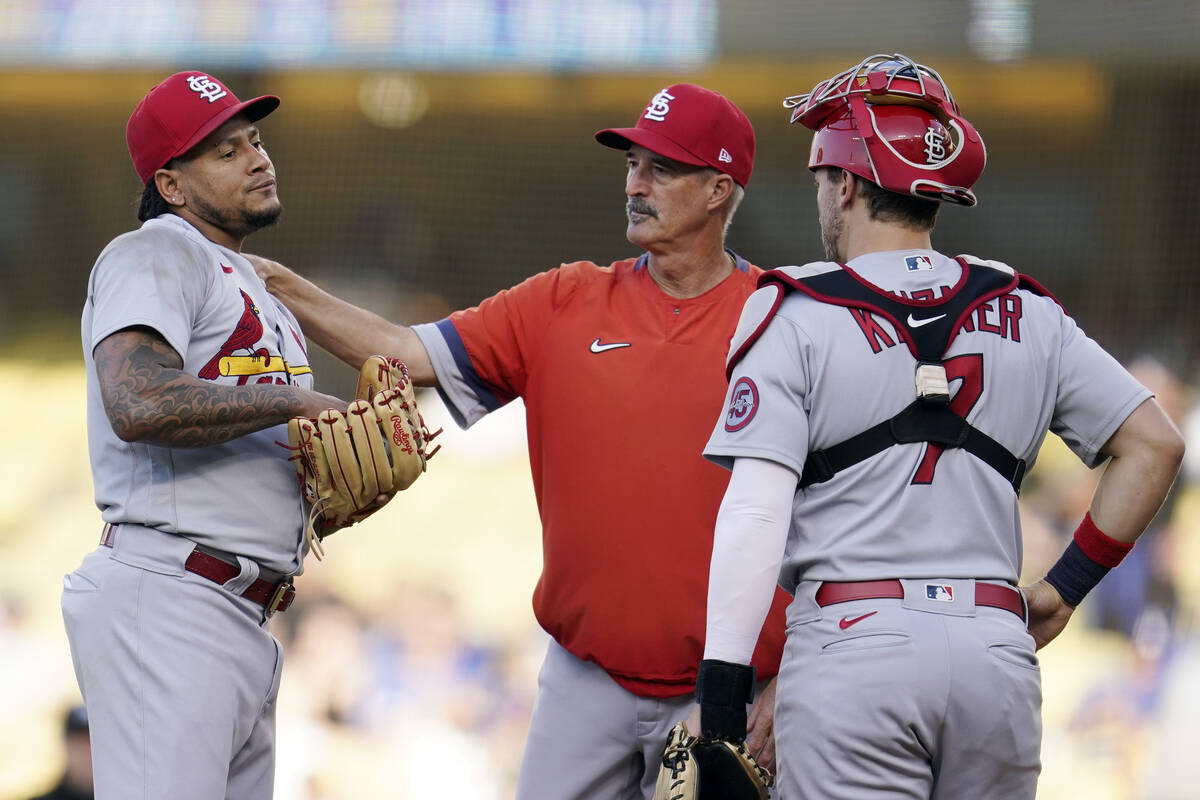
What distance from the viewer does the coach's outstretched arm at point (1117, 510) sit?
235 cm

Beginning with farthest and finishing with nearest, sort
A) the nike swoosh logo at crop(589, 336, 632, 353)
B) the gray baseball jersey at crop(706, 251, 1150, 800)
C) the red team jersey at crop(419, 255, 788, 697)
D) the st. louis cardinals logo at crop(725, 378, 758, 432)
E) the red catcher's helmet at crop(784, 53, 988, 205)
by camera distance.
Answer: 1. the nike swoosh logo at crop(589, 336, 632, 353)
2. the red team jersey at crop(419, 255, 788, 697)
3. the red catcher's helmet at crop(784, 53, 988, 205)
4. the st. louis cardinals logo at crop(725, 378, 758, 432)
5. the gray baseball jersey at crop(706, 251, 1150, 800)

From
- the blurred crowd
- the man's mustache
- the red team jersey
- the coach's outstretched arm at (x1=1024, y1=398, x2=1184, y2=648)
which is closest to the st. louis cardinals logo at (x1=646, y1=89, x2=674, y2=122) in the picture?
the man's mustache

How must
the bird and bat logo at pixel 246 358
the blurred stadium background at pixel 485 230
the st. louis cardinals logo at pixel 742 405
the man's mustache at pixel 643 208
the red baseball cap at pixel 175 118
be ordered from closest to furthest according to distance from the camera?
the st. louis cardinals logo at pixel 742 405 < the bird and bat logo at pixel 246 358 < the red baseball cap at pixel 175 118 < the man's mustache at pixel 643 208 < the blurred stadium background at pixel 485 230

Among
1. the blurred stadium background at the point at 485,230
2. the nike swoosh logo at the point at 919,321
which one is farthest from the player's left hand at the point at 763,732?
the blurred stadium background at the point at 485,230

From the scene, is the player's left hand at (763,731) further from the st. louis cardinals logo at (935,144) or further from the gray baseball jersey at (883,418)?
the st. louis cardinals logo at (935,144)

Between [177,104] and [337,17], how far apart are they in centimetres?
629

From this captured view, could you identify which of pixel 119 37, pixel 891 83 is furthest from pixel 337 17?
pixel 891 83

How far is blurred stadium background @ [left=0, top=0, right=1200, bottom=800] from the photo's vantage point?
6961 millimetres

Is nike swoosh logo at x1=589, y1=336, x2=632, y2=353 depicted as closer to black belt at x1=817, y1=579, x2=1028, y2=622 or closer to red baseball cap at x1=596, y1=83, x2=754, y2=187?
red baseball cap at x1=596, y1=83, x2=754, y2=187

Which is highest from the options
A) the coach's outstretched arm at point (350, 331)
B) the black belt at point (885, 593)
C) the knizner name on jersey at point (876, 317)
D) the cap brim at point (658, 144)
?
the cap brim at point (658, 144)

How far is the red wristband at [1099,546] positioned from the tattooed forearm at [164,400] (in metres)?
1.50

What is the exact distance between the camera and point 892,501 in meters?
2.16

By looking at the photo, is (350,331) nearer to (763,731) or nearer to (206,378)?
(206,378)

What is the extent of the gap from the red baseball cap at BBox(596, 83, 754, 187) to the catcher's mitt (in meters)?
1.47
